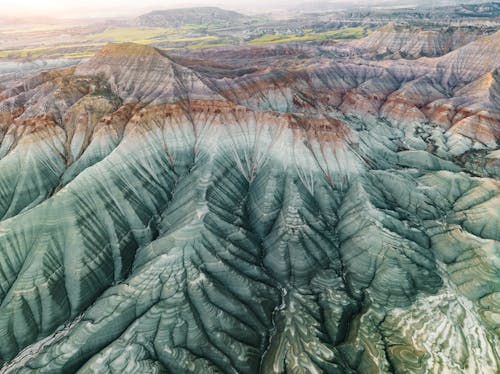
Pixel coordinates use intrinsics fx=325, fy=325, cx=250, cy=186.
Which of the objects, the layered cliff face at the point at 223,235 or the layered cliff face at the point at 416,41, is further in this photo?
the layered cliff face at the point at 416,41

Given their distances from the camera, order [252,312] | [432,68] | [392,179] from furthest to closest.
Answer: [432,68], [392,179], [252,312]

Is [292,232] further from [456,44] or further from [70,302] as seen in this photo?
[456,44]

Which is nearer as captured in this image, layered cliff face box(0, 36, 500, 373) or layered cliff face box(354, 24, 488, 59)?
layered cliff face box(0, 36, 500, 373)

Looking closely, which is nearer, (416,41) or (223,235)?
(223,235)

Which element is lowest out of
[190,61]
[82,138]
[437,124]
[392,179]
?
[437,124]

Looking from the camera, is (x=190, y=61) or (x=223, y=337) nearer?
(x=223, y=337)

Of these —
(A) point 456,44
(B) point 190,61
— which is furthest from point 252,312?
(A) point 456,44

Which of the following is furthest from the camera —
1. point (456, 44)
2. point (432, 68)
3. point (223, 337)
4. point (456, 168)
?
point (456, 44)

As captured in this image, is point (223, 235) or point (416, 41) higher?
point (416, 41)
